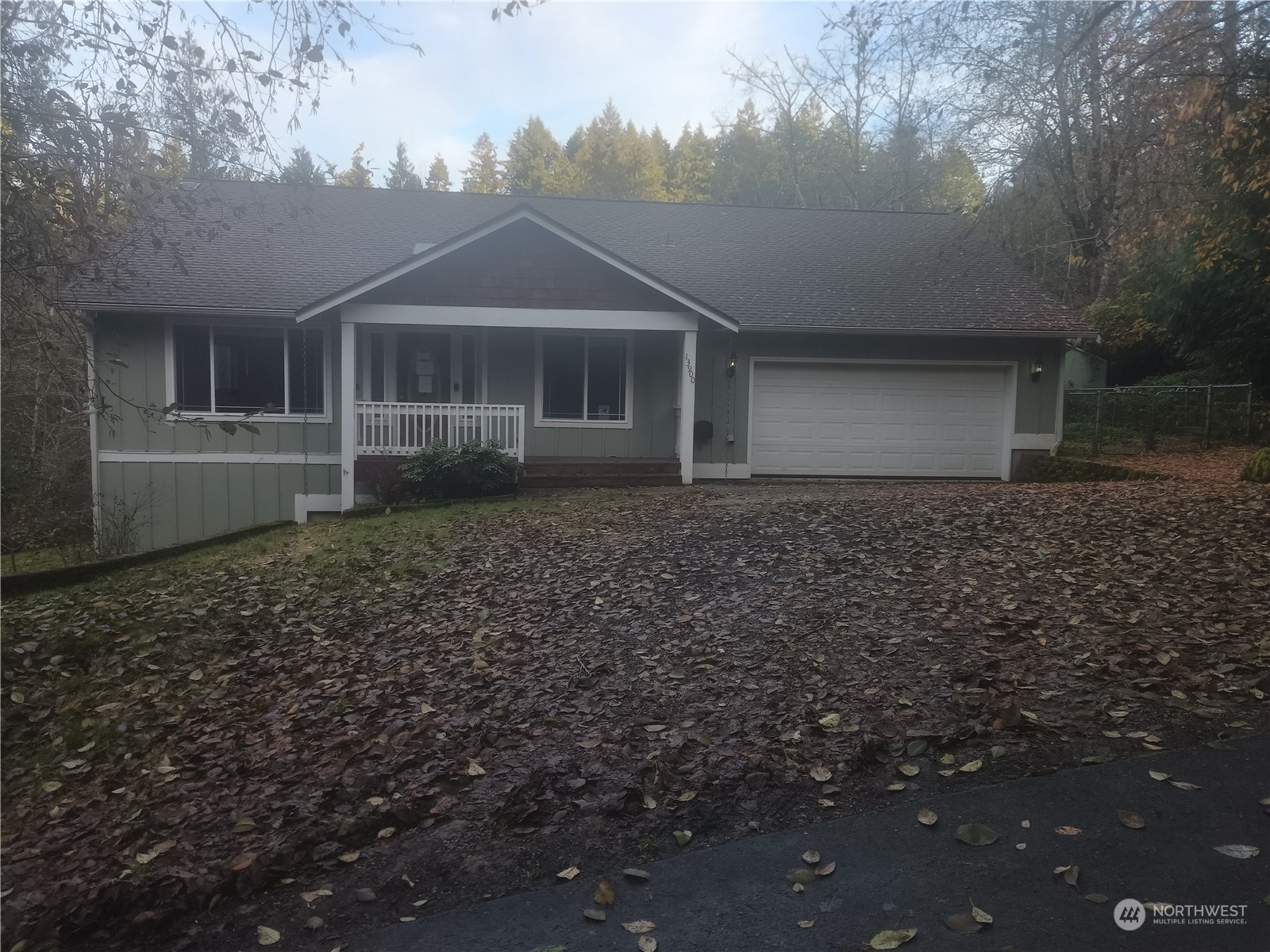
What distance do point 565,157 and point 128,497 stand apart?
34446 millimetres

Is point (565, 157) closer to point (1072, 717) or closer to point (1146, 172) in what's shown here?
point (1146, 172)

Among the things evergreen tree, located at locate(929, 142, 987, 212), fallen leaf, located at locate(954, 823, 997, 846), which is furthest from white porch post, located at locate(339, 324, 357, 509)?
evergreen tree, located at locate(929, 142, 987, 212)

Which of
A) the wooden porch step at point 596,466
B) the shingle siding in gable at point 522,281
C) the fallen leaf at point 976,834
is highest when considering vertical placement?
the shingle siding in gable at point 522,281

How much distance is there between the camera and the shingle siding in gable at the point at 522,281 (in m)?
12.7

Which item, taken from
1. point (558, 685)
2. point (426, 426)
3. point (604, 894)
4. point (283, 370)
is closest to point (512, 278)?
point (426, 426)

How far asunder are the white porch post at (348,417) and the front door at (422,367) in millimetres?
1248

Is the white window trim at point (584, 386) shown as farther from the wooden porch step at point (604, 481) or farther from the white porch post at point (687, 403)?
the wooden porch step at point (604, 481)

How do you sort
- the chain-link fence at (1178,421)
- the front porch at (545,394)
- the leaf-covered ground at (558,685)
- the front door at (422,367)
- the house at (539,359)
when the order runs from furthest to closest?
the chain-link fence at (1178,421), the front door at (422,367), the front porch at (545,394), the house at (539,359), the leaf-covered ground at (558,685)

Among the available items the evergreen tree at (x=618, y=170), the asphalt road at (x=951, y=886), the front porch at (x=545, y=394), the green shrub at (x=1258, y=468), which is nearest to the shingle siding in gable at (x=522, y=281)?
the front porch at (x=545, y=394)

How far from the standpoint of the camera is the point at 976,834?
3600 mm

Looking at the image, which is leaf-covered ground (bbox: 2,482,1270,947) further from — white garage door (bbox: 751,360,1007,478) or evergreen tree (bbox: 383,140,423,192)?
evergreen tree (bbox: 383,140,423,192)

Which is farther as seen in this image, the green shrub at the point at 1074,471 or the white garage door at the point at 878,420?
the white garage door at the point at 878,420

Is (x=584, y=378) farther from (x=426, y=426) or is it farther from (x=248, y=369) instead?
(x=248, y=369)

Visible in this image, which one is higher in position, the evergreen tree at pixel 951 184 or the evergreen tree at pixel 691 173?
the evergreen tree at pixel 691 173
